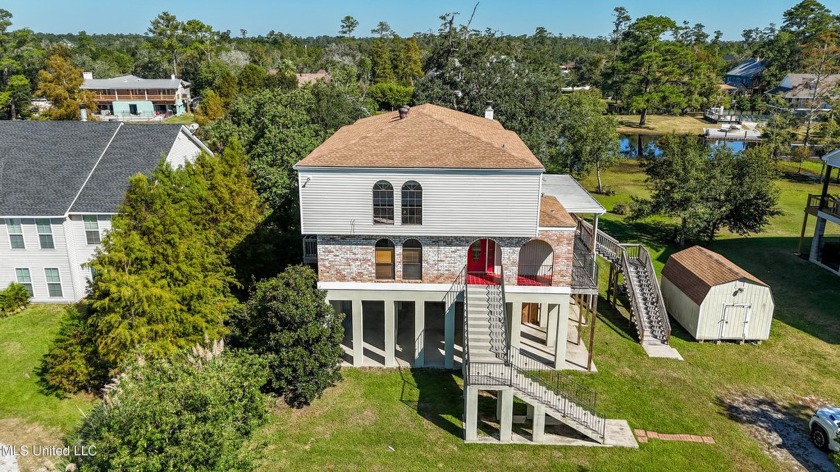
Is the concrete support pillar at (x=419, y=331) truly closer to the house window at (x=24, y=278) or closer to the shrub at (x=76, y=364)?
the shrub at (x=76, y=364)

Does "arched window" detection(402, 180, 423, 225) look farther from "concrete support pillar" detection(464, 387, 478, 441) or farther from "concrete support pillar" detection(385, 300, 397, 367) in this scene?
"concrete support pillar" detection(464, 387, 478, 441)

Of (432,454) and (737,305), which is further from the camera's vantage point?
(737,305)

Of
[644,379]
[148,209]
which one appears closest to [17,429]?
[148,209]

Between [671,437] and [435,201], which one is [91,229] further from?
[671,437]

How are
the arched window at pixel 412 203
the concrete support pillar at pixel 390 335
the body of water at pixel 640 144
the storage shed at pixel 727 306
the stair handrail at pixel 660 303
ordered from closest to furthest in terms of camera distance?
the arched window at pixel 412 203
the concrete support pillar at pixel 390 335
the storage shed at pixel 727 306
the stair handrail at pixel 660 303
the body of water at pixel 640 144

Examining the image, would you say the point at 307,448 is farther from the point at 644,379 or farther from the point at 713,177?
the point at 713,177

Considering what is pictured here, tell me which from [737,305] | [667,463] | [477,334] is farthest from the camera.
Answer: [737,305]

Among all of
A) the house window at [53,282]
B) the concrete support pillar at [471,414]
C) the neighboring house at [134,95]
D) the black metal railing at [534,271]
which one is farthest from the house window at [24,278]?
the neighboring house at [134,95]

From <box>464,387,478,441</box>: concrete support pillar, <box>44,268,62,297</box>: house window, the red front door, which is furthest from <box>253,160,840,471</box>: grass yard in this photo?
A: <box>44,268,62,297</box>: house window
